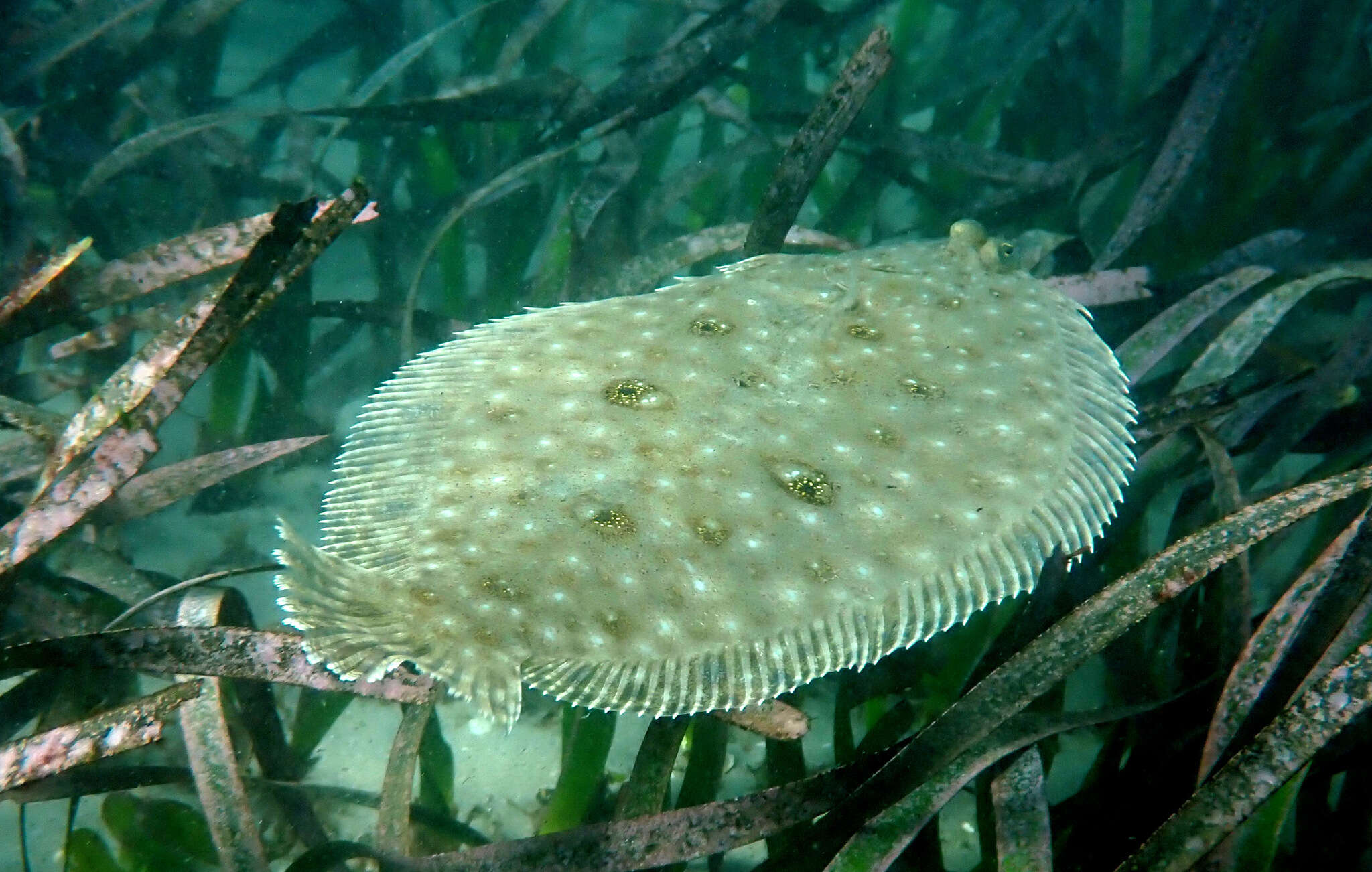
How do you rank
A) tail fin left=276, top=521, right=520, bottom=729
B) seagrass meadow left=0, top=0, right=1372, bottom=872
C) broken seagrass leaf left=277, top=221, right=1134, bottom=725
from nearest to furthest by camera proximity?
tail fin left=276, top=521, right=520, bottom=729
broken seagrass leaf left=277, top=221, right=1134, bottom=725
seagrass meadow left=0, top=0, right=1372, bottom=872

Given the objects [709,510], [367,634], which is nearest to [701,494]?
[709,510]

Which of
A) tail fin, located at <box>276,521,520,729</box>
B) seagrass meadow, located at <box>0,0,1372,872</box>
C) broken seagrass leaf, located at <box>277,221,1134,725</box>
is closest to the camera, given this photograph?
tail fin, located at <box>276,521,520,729</box>

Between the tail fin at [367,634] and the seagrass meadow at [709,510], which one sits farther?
the seagrass meadow at [709,510]

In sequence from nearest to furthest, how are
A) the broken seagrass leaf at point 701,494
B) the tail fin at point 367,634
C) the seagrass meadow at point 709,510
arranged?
1. the tail fin at point 367,634
2. the broken seagrass leaf at point 701,494
3. the seagrass meadow at point 709,510

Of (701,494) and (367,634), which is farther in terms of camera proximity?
(701,494)

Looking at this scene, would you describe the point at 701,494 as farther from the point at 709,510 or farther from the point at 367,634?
the point at 367,634

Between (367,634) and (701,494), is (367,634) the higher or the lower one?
the lower one
